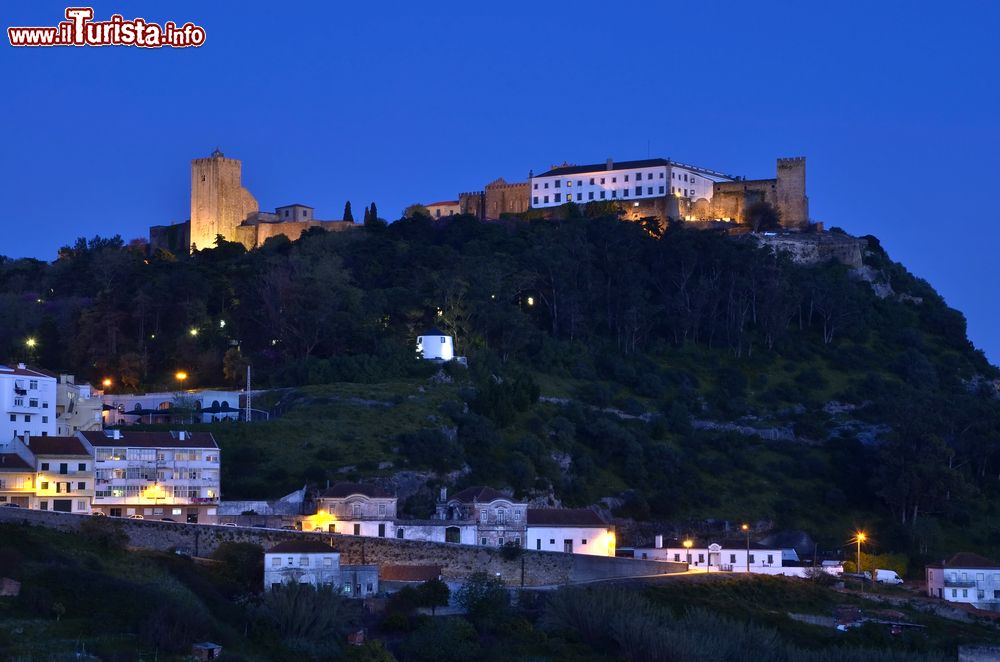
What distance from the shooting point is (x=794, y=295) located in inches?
4060

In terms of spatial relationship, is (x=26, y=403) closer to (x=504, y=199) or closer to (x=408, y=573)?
(x=408, y=573)

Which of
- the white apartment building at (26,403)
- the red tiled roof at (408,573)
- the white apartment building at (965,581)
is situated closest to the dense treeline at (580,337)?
the white apartment building at (965,581)

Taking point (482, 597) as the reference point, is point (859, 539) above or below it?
above

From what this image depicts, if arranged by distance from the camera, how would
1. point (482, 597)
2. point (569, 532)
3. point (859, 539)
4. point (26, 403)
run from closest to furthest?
point (482, 597) → point (569, 532) → point (26, 403) → point (859, 539)

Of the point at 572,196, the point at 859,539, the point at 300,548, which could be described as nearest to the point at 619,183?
the point at 572,196

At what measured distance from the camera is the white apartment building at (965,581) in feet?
235

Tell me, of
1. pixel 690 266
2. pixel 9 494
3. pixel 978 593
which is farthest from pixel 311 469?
pixel 690 266

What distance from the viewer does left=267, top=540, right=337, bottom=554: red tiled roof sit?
55.6 m

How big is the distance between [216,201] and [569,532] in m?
60.3

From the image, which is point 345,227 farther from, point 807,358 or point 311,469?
point 311,469

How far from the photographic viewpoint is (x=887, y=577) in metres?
74.3

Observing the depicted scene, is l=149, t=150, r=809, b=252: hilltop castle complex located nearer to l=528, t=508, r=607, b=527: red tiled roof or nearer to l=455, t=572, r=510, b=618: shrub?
l=528, t=508, r=607, b=527: red tiled roof

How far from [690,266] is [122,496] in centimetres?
4959

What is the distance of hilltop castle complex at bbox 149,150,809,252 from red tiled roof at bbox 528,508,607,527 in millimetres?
50668
